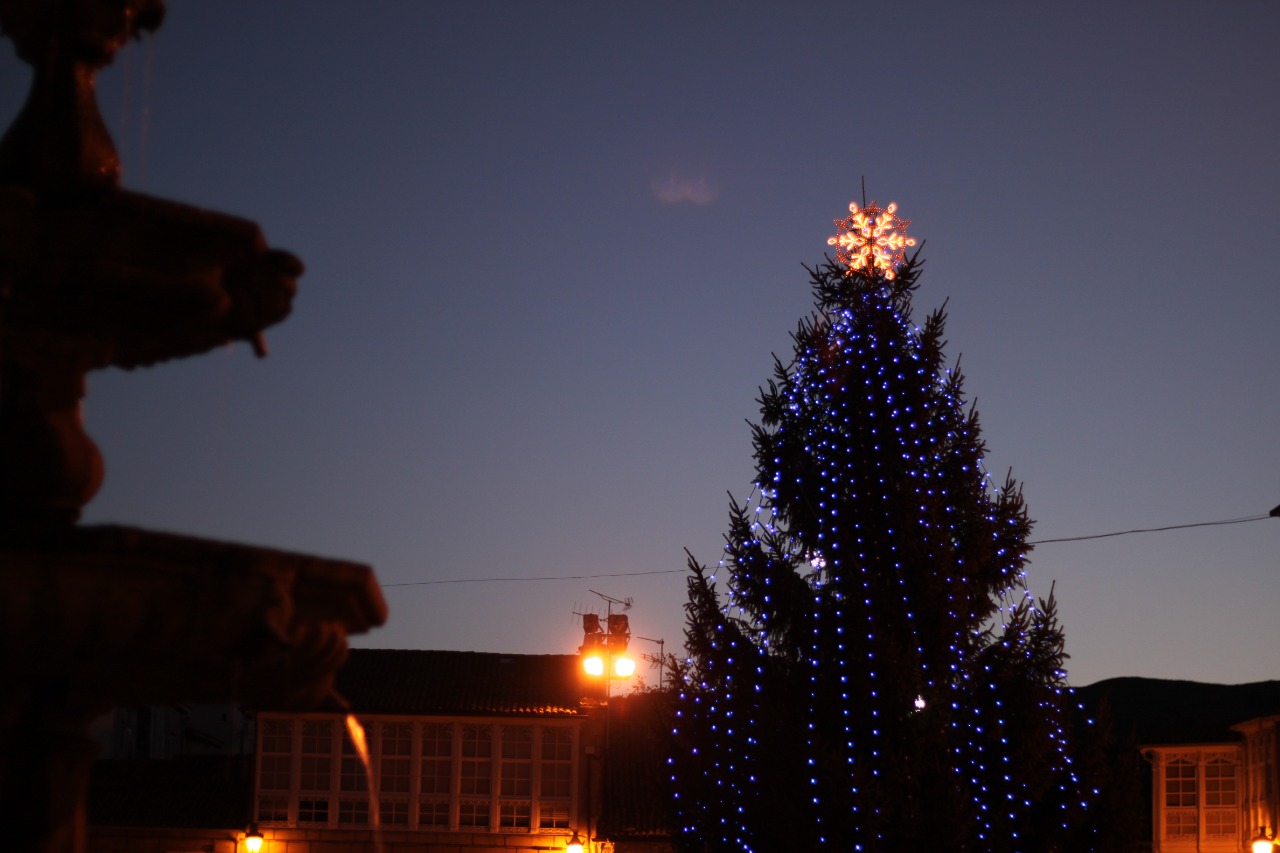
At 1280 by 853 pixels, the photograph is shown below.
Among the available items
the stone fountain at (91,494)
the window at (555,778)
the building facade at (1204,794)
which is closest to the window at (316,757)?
the window at (555,778)

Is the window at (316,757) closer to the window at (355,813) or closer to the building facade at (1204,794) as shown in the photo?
the window at (355,813)

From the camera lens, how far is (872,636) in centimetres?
1820

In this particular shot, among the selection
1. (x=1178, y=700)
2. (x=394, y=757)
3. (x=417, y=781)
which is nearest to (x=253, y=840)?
(x=394, y=757)

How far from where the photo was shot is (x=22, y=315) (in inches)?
254

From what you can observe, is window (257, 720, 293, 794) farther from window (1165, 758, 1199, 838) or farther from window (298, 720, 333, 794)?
window (1165, 758, 1199, 838)

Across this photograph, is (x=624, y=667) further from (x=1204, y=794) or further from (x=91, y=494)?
(x=91, y=494)

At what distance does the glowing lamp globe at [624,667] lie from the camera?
32.9 metres

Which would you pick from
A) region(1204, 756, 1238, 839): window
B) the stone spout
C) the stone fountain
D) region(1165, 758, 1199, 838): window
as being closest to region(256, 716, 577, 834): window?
region(1165, 758, 1199, 838): window

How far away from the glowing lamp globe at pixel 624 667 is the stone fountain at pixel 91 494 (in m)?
26.3

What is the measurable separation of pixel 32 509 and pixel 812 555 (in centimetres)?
1438

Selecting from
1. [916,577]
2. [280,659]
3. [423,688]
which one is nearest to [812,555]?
[916,577]

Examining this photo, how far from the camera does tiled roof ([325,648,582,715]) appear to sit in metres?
36.1

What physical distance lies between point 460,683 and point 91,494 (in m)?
31.2

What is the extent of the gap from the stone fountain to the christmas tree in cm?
1180
